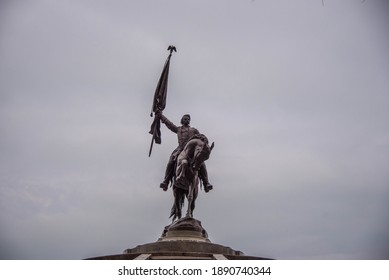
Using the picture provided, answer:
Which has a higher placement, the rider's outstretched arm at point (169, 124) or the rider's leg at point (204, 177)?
the rider's outstretched arm at point (169, 124)

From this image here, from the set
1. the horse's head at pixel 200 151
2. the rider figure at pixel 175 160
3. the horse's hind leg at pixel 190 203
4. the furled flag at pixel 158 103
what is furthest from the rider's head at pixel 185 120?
the horse's hind leg at pixel 190 203

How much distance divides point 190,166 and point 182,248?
309 cm

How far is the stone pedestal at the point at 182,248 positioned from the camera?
1400cm

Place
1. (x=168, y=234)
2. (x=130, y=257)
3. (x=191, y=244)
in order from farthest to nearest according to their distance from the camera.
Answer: (x=168, y=234) → (x=191, y=244) → (x=130, y=257)

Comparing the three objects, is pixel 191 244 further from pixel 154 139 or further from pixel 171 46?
pixel 171 46

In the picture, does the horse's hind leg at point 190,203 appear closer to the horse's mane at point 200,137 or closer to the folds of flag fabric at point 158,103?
the horse's mane at point 200,137

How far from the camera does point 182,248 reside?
15414 millimetres

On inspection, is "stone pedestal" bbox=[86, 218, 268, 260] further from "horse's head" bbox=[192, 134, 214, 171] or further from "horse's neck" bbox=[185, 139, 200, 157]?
"horse's neck" bbox=[185, 139, 200, 157]

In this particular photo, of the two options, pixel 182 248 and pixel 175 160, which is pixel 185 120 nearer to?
pixel 175 160

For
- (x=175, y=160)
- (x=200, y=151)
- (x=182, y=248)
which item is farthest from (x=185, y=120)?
(x=182, y=248)

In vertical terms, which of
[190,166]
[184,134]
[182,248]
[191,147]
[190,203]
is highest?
[184,134]

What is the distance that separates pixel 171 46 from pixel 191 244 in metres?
8.05
